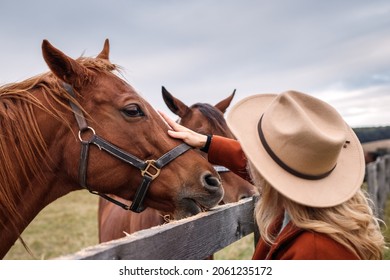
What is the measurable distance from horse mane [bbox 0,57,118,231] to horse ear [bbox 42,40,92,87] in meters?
0.09

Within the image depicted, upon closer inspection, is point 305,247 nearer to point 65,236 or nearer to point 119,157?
point 119,157

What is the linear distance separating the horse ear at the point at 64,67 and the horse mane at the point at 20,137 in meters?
0.09

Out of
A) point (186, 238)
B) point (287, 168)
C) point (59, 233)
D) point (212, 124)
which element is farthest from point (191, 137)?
point (59, 233)

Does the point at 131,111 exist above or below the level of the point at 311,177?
above

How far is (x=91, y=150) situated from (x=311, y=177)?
1.52 meters

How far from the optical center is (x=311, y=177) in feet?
4.89

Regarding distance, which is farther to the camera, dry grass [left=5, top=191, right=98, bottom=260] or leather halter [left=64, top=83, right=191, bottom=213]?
dry grass [left=5, top=191, right=98, bottom=260]

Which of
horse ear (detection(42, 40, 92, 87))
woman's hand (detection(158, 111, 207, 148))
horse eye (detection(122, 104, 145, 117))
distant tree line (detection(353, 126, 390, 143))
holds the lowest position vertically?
distant tree line (detection(353, 126, 390, 143))

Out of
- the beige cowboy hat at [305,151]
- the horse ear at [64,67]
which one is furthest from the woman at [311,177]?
the horse ear at [64,67]

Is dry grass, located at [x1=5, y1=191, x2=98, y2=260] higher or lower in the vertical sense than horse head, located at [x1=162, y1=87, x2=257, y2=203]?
lower

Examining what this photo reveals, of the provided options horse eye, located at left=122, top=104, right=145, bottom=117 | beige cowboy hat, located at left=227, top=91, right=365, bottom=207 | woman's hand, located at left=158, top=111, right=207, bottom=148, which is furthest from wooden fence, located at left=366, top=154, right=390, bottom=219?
beige cowboy hat, located at left=227, top=91, right=365, bottom=207

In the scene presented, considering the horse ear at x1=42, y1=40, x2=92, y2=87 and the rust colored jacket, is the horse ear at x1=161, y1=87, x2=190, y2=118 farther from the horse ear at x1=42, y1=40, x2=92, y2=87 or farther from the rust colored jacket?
the rust colored jacket

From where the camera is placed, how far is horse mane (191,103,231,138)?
4.04m
